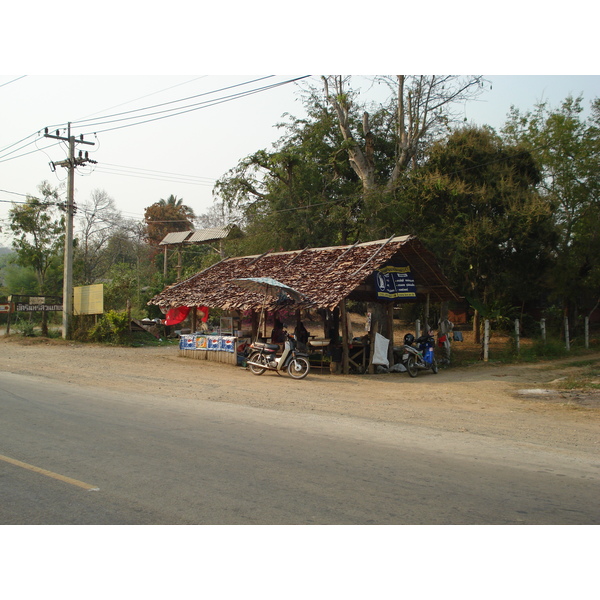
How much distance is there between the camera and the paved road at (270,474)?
4801 millimetres

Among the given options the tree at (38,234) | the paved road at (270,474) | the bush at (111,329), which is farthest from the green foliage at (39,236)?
the paved road at (270,474)

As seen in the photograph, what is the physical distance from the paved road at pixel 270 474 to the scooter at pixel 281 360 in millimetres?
6274

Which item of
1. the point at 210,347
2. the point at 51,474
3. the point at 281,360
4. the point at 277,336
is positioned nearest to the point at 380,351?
the point at 281,360

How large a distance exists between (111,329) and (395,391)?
51.6 ft

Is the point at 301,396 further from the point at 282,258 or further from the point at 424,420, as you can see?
the point at 282,258

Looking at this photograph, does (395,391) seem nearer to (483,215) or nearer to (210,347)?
(210,347)

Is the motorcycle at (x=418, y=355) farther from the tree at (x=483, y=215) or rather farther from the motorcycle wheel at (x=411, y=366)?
the tree at (x=483, y=215)

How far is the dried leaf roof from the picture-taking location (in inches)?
621

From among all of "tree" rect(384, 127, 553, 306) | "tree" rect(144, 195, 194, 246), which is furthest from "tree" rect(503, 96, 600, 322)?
"tree" rect(144, 195, 194, 246)

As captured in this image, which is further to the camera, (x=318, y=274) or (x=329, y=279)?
(x=318, y=274)

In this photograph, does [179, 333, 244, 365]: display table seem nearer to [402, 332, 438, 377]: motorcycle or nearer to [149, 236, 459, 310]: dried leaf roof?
[149, 236, 459, 310]: dried leaf roof

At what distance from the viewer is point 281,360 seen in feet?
51.2

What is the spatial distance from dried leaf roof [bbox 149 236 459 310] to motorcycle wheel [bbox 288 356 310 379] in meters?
1.57

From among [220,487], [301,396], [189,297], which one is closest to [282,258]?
[189,297]
